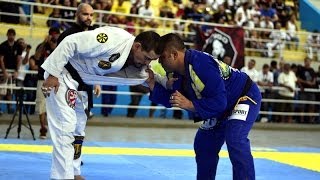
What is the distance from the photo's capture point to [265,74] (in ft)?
51.9

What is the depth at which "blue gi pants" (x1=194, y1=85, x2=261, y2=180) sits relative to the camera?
504 cm

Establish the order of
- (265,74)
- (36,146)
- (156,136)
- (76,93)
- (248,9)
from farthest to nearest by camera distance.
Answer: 1. (248,9)
2. (265,74)
3. (156,136)
4. (36,146)
5. (76,93)

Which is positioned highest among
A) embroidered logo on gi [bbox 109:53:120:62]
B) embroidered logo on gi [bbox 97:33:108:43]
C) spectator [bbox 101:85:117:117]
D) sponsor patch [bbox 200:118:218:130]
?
embroidered logo on gi [bbox 97:33:108:43]

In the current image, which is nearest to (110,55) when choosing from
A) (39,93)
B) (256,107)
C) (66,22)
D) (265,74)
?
(256,107)

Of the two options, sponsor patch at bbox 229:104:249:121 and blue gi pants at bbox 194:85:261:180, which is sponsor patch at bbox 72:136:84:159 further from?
sponsor patch at bbox 229:104:249:121

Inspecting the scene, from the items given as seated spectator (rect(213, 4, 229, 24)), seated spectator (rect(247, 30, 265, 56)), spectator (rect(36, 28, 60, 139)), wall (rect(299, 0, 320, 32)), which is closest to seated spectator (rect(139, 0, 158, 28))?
seated spectator (rect(213, 4, 229, 24))

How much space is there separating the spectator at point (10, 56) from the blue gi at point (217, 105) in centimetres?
776

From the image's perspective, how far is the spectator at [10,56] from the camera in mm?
12414

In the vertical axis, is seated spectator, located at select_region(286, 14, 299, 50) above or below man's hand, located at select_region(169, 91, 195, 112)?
below

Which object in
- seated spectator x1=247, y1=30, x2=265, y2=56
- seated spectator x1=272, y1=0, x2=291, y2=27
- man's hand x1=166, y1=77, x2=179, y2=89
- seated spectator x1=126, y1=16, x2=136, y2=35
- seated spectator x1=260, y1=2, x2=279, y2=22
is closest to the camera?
man's hand x1=166, y1=77, x2=179, y2=89

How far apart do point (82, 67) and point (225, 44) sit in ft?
31.6

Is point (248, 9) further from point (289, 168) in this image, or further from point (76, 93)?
point (76, 93)

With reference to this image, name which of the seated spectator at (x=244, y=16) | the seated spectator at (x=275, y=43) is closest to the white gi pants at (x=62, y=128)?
the seated spectator at (x=275, y=43)

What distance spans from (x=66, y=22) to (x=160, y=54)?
10351 millimetres
